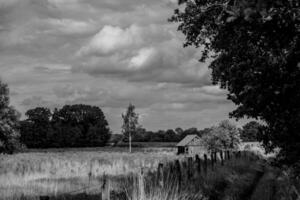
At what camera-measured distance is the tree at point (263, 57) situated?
7.46 m

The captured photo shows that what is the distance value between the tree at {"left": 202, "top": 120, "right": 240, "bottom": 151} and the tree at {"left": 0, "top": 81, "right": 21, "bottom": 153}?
2335 centimetres

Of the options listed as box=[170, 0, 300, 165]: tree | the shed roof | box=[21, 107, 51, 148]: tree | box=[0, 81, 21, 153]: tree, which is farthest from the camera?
box=[21, 107, 51, 148]: tree

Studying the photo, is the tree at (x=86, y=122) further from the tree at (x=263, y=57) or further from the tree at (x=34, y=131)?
the tree at (x=263, y=57)

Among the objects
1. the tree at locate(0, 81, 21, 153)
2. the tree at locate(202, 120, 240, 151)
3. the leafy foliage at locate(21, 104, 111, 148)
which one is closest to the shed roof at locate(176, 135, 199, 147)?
the tree at locate(0, 81, 21, 153)

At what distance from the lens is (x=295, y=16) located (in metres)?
7.16

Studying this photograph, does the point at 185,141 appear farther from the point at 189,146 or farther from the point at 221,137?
the point at 221,137

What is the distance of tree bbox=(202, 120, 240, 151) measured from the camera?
1767 inches

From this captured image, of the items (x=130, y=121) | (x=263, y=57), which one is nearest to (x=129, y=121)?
(x=130, y=121)

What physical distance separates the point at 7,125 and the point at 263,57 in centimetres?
4944

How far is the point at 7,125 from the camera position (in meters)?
55.2

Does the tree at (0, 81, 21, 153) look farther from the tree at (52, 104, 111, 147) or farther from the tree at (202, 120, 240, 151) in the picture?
the tree at (52, 104, 111, 147)

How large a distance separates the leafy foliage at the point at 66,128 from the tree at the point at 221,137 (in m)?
82.5

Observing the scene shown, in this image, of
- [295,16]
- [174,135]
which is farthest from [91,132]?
[295,16]

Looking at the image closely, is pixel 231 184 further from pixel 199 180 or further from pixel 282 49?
pixel 282 49
